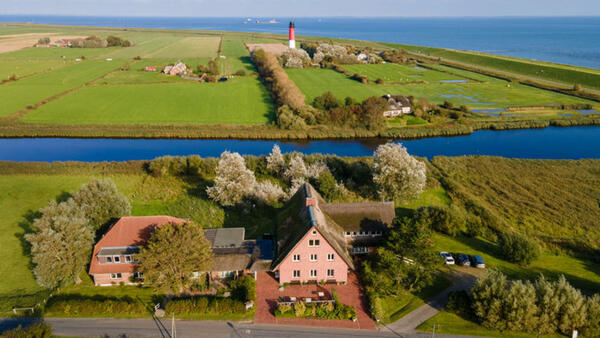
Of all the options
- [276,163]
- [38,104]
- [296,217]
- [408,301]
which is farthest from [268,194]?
[38,104]

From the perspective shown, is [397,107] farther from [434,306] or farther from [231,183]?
[434,306]

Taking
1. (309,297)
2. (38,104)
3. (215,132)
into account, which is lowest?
(309,297)

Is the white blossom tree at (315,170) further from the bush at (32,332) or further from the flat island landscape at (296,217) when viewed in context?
the bush at (32,332)

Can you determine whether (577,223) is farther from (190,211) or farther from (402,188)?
(190,211)

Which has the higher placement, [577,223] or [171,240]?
[171,240]

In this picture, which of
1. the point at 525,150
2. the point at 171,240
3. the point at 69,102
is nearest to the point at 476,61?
the point at 525,150

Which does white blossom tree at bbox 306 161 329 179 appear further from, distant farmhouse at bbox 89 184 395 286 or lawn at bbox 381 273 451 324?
lawn at bbox 381 273 451 324
